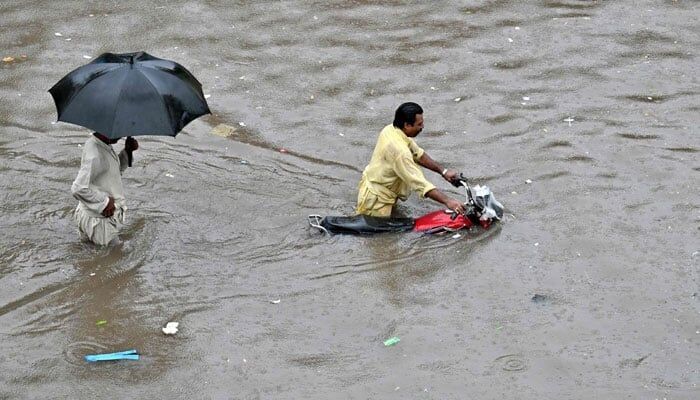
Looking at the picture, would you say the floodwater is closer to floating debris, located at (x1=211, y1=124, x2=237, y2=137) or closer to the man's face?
floating debris, located at (x1=211, y1=124, x2=237, y2=137)

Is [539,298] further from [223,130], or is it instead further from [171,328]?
[223,130]

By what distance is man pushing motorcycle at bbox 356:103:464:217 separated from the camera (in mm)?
7727

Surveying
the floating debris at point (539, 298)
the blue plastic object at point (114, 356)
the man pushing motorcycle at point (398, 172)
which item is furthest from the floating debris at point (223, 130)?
the floating debris at point (539, 298)

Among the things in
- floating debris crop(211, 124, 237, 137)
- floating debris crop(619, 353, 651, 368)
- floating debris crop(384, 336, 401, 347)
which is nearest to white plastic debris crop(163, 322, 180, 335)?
floating debris crop(384, 336, 401, 347)

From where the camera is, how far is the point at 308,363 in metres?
6.33

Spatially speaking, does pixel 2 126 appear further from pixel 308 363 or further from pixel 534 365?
pixel 534 365

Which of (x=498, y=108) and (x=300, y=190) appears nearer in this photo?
(x=300, y=190)

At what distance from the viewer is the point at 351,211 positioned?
8.38 metres

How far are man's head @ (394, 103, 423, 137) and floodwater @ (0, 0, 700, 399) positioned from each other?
83 cm

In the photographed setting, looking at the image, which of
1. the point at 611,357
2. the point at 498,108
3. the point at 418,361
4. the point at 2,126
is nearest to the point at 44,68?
the point at 2,126

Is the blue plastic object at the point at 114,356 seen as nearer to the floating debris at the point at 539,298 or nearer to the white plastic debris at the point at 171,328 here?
the white plastic debris at the point at 171,328

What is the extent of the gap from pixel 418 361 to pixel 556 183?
2864mm

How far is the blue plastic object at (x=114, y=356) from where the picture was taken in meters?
6.30

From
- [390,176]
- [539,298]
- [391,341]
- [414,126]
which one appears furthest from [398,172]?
[391,341]
